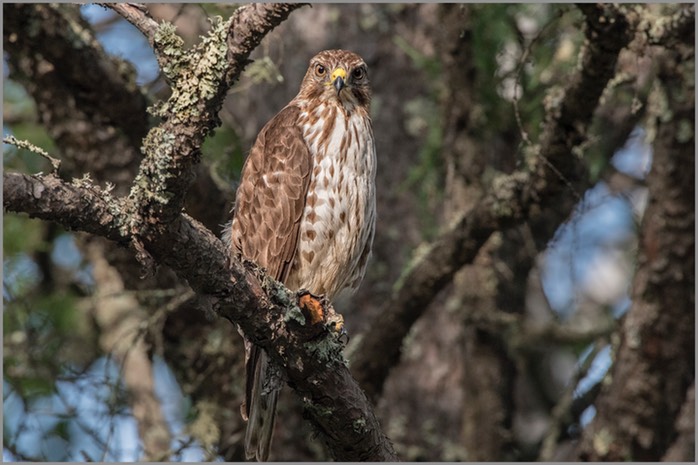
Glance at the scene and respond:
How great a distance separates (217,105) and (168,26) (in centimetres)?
28

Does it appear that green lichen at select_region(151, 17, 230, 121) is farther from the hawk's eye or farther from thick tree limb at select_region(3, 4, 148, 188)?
thick tree limb at select_region(3, 4, 148, 188)

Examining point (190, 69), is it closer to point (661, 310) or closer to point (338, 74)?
point (338, 74)

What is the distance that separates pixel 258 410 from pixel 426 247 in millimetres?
1625

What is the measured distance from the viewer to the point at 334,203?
5105mm

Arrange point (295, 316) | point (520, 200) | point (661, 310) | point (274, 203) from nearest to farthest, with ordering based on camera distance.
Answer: point (295, 316)
point (274, 203)
point (520, 200)
point (661, 310)

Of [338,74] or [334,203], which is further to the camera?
[338,74]

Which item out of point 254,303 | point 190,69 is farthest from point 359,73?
point 190,69

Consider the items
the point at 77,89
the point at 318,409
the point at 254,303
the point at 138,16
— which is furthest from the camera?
the point at 77,89

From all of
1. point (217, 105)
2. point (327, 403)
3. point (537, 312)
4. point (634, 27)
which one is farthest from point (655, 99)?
point (537, 312)

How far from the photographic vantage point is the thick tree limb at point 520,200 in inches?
185

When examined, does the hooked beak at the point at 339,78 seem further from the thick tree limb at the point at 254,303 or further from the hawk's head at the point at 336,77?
the thick tree limb at the point at 254,303

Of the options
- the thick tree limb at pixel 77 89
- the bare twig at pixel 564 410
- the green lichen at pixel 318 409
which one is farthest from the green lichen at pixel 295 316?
the bare twig at pixel 564 410

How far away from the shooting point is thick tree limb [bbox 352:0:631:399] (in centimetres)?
470

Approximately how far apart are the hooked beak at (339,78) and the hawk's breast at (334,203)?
0.13 meters
